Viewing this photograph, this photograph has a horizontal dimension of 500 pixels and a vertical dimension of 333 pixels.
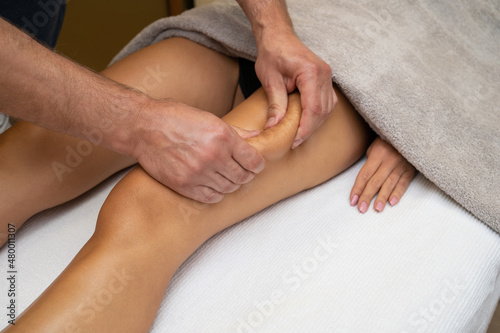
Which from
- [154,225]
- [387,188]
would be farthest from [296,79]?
[154,225]

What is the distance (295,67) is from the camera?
0.83m

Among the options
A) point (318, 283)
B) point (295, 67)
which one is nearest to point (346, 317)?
point (318, 283)

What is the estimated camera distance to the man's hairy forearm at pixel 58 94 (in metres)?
0.63

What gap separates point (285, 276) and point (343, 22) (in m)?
0.55

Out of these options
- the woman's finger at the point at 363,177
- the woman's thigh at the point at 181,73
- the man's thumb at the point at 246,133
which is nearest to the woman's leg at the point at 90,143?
the woman's thigh at the point at 181,73

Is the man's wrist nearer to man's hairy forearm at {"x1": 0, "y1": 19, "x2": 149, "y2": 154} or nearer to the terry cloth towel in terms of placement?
man's hairy forearm at {"x1": 0, "y1": 19, "x2": 149, "y2": 154}

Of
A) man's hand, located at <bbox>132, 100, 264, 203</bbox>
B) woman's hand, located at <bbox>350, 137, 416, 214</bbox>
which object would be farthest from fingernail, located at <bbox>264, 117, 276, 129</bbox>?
woman's hand, located at <bbox>350, 137, 416, 214</bbox>

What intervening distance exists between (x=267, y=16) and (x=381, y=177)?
392 mm

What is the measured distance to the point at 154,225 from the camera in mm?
696

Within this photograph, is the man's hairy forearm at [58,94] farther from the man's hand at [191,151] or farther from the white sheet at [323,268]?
the white sheet at [323,268]

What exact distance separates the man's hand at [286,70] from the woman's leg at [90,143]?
0.14 m

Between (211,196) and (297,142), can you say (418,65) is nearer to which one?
(297,142)

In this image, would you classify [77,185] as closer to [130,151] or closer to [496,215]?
[130,151]

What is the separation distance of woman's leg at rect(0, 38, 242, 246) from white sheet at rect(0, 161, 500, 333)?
6 centimetres
